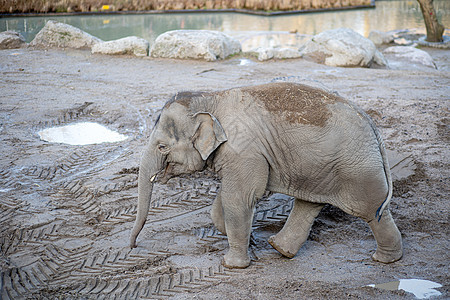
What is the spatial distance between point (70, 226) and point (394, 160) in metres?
4.39

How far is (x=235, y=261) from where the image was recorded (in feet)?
14.5

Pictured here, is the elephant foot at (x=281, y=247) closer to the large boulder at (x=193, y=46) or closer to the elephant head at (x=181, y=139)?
the elephant head at (x=181, y=139)

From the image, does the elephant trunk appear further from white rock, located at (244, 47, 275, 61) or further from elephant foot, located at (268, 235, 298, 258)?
white rock, located at (244, 47, 275, 61)

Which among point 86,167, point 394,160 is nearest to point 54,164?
point 86,167

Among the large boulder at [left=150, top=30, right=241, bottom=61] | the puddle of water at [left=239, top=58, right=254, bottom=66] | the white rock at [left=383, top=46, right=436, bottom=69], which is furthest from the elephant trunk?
the white rock at [left=383, top=46, right=436, bottom=69]

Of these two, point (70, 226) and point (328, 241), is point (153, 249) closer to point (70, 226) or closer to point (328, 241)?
point (70, 226)

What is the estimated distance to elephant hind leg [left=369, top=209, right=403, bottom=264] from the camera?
4.35m

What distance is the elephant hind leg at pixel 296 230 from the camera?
15.1 ft

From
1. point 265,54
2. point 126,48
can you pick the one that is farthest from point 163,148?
point 126,48

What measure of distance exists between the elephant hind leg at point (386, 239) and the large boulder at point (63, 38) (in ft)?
40.3

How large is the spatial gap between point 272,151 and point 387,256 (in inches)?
57.8

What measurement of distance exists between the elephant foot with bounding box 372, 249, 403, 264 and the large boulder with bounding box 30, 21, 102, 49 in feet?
40.4

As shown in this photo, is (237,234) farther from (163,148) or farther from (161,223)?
(161,223)

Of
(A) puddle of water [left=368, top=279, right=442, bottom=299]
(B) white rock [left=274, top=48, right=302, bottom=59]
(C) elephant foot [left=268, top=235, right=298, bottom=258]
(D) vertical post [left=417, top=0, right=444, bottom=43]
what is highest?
(D) vertical post [left=417, top=0, right=444, bottom=43]
